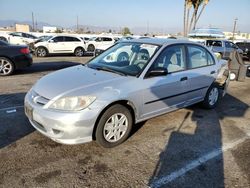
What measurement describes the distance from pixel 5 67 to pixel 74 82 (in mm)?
6236

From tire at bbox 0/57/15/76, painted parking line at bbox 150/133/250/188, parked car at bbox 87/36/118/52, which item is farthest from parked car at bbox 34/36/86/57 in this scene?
painted parking line at bbox 150/133/250/188

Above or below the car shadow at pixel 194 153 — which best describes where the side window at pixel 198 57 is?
above

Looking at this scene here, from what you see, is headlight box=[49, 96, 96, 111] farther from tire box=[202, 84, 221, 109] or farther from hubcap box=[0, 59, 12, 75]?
hubcap box=[0, 59, 12, 75]

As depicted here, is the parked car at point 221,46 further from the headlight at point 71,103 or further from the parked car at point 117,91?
the headlight at point 71,103

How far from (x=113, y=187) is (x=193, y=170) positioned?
1.10 meters

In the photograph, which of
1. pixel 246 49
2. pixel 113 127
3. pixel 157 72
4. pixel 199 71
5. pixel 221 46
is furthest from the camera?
pixel 246 49

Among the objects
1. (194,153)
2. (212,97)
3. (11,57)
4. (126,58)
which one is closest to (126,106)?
(126,58)

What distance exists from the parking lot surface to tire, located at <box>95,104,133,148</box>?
0.13 m

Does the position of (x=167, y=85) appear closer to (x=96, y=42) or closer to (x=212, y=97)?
(x=212, y=97)

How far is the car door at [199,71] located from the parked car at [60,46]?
13519mm

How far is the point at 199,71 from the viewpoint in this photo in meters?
4.87

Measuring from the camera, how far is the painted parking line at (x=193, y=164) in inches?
113

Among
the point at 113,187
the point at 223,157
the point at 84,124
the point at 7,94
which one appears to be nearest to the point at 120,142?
the point at 84,124

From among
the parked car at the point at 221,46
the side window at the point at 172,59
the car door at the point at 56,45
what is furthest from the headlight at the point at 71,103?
the parked car at the point at 221,46
